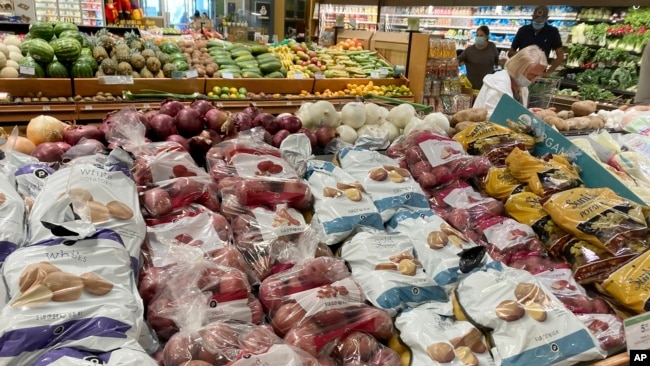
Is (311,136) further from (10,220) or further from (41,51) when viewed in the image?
(41,51)

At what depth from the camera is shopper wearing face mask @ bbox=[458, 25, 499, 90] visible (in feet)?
20.2

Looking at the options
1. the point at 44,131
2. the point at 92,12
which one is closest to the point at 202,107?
the point at 44,131

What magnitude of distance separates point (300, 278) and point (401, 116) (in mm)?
1316

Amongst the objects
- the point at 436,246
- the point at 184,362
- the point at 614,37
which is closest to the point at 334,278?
the point at 436,246

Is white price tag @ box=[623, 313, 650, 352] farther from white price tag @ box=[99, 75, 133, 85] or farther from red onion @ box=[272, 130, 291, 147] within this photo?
white price tag @ box=[99, 75, 133, 85]

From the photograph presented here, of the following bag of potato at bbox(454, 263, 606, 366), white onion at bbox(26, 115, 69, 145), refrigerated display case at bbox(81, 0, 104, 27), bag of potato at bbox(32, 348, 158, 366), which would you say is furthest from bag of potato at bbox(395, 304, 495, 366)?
refrigerated display case at bbox(81, 0, 104, 27)

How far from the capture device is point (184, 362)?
95cm

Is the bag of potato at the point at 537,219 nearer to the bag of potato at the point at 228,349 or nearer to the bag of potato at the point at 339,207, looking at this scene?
the bag of potato at the point at 339,207

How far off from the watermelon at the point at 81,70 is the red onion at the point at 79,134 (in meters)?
2.50

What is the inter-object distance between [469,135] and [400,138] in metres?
0.31

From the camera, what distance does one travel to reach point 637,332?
49.8 inches

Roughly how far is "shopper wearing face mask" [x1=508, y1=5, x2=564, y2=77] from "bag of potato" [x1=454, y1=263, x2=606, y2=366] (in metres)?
5.57

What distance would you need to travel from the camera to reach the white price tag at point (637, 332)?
126cm

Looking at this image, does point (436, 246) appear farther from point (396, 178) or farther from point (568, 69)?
point (568, 69)
